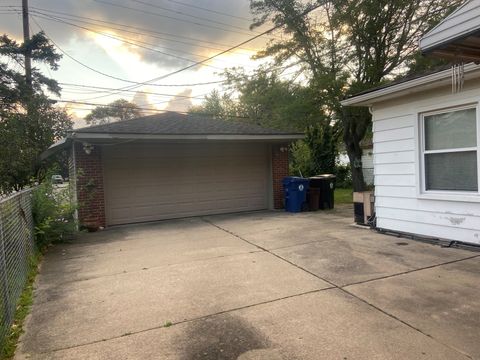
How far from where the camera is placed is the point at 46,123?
44.3ft

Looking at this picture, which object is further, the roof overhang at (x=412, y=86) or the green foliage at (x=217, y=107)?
the green foliage at (x=217, y=107)

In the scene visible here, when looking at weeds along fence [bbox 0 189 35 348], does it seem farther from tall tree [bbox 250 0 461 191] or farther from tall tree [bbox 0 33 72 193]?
tall tree [bbox 250 0 461 191]

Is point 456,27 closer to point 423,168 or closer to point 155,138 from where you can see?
point 423,168

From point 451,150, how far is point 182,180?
23.7 feet

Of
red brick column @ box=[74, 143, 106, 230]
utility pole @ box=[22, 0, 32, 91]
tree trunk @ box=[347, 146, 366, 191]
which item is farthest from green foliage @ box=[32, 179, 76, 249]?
tree trunk @ box=[347, 146, 366, 191]

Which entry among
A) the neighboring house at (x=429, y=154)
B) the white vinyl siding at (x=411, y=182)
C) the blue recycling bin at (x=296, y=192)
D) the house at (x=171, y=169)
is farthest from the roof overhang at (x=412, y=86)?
the house at (x=171, y=169)

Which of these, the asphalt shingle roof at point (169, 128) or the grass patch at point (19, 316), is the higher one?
the asphalt shingle roof at point (169, 128)

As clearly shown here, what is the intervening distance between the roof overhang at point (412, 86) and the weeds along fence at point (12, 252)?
6281mm

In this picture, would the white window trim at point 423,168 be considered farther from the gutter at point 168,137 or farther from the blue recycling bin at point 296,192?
the gutter at point 168,137

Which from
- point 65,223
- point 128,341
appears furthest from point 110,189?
point 128,341

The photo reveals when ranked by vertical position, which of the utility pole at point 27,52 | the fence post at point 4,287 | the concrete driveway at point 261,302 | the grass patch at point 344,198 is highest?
the utility pole at point 27,52

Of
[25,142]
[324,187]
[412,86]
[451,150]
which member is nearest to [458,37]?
[412,86]

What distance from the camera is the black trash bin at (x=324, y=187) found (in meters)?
11.5

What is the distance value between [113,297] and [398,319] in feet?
10.4
